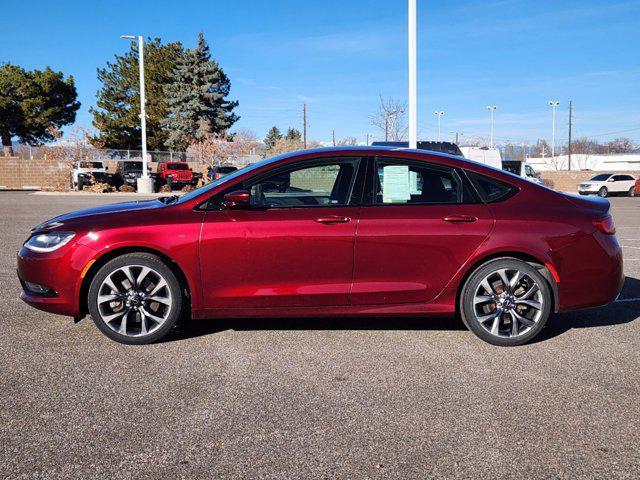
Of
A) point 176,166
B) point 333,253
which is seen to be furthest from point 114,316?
point 176,166

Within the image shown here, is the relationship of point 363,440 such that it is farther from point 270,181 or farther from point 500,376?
point 270,181

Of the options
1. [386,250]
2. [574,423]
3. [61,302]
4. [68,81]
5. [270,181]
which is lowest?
[574,423]

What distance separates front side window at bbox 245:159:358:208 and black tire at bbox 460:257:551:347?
1.24 m

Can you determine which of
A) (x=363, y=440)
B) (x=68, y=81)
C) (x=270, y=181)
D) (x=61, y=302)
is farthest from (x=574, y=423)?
(x=68, y=81)

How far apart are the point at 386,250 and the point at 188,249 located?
5.17 feet

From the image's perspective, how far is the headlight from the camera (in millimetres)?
4702

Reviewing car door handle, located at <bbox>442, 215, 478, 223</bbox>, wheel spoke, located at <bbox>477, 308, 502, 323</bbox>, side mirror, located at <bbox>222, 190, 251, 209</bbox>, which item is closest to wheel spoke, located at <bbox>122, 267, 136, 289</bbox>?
side mirror, located at <bbox>222, 190, 251, 209</bbox>

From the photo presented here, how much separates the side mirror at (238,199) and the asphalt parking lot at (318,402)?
3.79ft

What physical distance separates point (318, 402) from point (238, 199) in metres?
1.77

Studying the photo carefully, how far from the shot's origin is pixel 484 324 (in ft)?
15.9

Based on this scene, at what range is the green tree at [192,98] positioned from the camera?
2188 inches

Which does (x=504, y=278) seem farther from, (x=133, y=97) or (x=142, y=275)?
(x=133, y=97)

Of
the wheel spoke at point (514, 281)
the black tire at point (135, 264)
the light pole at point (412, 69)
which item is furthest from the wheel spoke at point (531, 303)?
the light pole at point (412, 69)

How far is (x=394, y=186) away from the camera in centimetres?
490
